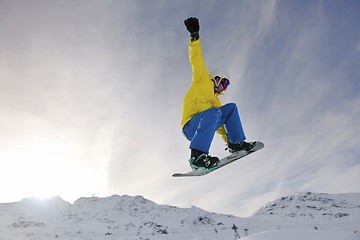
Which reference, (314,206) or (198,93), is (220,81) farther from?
(314,206)

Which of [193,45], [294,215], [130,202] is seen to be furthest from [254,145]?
[294,215]

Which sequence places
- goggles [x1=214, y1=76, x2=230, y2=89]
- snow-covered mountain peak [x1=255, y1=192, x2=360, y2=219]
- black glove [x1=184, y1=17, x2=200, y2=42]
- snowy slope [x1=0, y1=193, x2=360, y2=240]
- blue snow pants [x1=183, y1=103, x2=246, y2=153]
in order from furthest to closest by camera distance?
snow-covered mountain peak [x1=255, y1=192, x2=360, y2=219] < snowy slope [x1=0, y1=193, x2=360, y2=240] < goggles [x1=214, y1=76, x2=230, y2=89] < blue snow pants [x1=183, y1=103, x2=246, y2=153] < black glove [x1=184, y1=17, x2=200, y2=42]

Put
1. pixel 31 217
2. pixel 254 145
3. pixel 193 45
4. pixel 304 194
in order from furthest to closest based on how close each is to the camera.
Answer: pixel 304 194, pixel 31 217, pixel 254 145, pixel 193 45

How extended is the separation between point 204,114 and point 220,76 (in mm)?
788

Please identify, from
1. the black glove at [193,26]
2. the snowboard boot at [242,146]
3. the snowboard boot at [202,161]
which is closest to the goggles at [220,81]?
the black glove at [193,26]

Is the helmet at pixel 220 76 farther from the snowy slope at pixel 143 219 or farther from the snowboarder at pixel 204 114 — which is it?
the snowy slope at pixel 143 219

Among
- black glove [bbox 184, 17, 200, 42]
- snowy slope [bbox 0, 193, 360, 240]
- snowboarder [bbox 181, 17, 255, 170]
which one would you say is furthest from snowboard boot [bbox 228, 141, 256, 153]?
snowy slope [bbox 0, 193, 360, 240]

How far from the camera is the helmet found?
3597 mm

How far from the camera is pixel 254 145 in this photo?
12.0 feet

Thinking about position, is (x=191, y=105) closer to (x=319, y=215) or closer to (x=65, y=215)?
(x=65, y=215)

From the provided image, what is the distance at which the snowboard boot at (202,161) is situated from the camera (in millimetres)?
3072

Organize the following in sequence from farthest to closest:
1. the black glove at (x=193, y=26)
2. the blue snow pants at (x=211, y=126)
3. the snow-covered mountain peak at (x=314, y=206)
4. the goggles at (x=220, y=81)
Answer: the snow-covered mountain peak at (x=314, y=206)
the goggles at (x=220, y=81)
the blue snow pants at (x=211, y=126)
the black glove at (x=193, y=26)

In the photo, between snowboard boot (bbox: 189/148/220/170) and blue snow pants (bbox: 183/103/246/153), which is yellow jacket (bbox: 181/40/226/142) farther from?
snowboard boot (bbox: 189/148/220/170)

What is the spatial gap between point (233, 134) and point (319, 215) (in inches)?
3954
